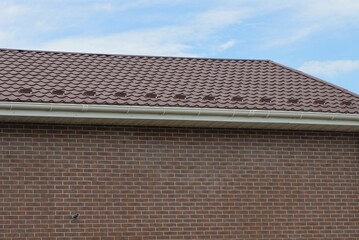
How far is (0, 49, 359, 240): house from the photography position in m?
13.8

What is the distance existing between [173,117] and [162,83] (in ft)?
6.03

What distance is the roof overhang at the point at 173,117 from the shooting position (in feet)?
44.2

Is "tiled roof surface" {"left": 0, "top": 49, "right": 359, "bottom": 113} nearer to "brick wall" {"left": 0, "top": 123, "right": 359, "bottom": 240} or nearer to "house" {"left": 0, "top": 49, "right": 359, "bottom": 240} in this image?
"house" {"left": 0, "top": 49, "right": 359, "bottom": 240}

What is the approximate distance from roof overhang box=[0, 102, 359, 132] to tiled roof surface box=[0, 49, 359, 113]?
19cm

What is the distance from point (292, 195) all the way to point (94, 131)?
371 centimetres

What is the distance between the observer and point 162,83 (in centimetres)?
1590

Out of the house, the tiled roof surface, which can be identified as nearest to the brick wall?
the house

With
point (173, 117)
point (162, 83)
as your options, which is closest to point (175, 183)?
point (173, 117)

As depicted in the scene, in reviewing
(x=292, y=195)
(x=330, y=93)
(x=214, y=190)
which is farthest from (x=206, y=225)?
(x=330, y=93)

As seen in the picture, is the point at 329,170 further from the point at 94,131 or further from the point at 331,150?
the point at 94,131

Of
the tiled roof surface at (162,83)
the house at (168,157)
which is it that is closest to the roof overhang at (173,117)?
the house at (168,157)

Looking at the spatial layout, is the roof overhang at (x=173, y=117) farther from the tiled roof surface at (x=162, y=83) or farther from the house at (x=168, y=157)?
the tiled roof surface at (x=162, y=83)

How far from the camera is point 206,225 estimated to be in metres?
14.6

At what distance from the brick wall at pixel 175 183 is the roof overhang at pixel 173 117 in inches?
9.0
